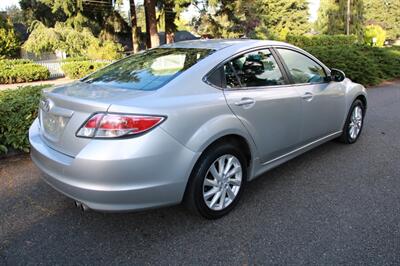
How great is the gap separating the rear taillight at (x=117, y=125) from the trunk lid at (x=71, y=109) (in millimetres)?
58

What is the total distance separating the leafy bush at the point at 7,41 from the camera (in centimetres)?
2167

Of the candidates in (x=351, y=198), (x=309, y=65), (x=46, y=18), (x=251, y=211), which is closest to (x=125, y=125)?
(x=251, y=211)

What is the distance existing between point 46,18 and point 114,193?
2866cm

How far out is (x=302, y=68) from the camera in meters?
3.93

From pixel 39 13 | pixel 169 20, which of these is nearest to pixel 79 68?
pixel 169 20

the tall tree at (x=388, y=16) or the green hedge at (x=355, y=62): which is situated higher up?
the tall tree at (x=388, y=16)

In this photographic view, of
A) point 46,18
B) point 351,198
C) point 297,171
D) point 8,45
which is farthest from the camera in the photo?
point 46,18

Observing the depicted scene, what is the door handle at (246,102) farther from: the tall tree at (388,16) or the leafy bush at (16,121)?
the tall tree at (388,16)

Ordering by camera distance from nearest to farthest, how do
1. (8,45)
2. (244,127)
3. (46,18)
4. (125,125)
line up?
(125,125) → (244,127) → (8,45) → (46,18)

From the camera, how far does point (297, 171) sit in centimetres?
406

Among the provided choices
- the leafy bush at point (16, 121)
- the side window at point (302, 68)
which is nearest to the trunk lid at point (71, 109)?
the leafy bush at point (16, 121)

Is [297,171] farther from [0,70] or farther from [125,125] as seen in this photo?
[0,70]

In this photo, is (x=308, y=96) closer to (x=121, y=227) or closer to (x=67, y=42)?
(x=121, y=227)

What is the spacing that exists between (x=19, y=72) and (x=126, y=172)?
17614 millimetres
